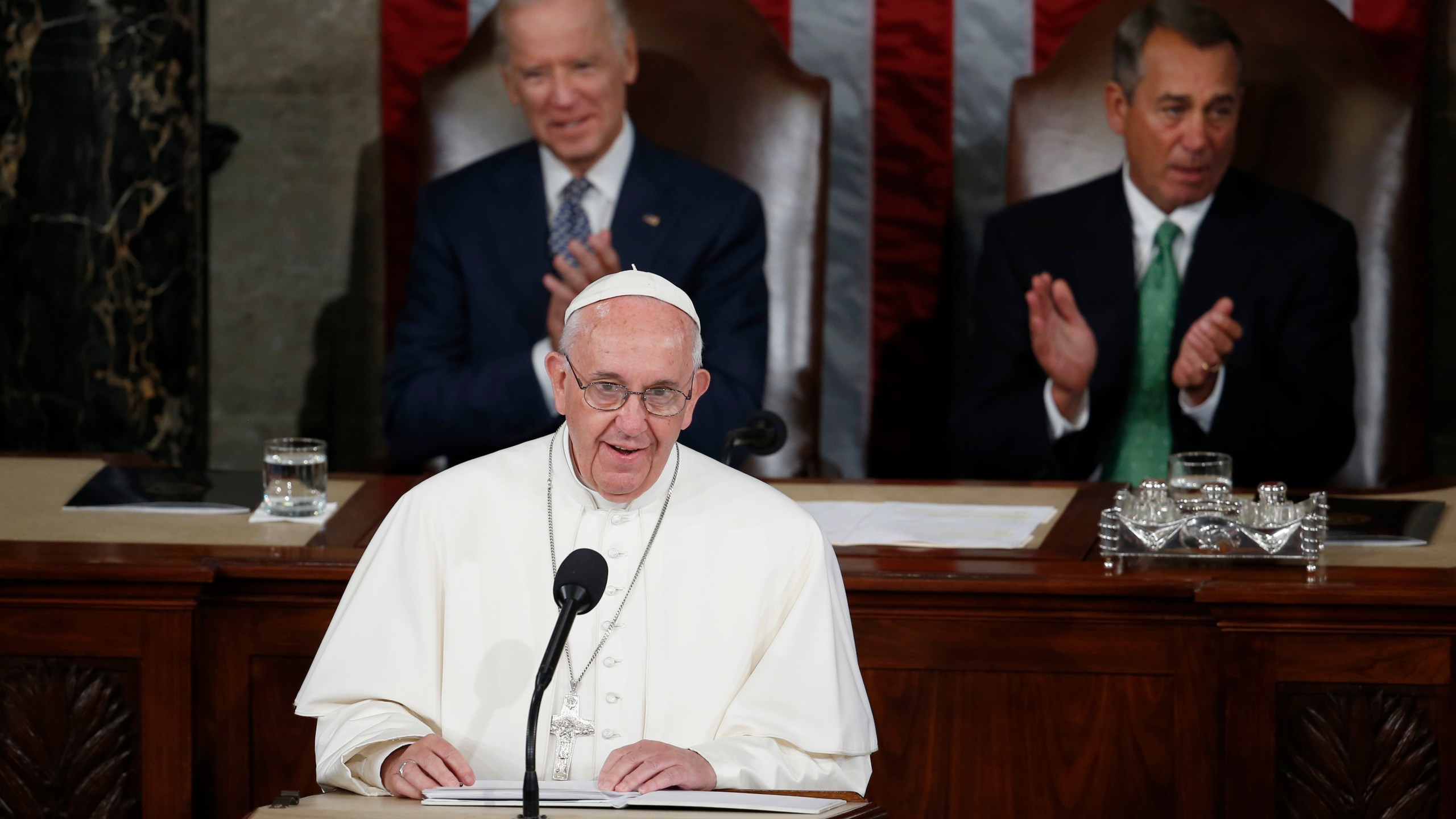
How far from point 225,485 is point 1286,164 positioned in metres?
3.15

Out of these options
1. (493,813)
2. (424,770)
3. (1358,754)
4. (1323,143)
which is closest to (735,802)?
(493,813)

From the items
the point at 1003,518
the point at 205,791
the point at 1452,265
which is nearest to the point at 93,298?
the point at 205,791

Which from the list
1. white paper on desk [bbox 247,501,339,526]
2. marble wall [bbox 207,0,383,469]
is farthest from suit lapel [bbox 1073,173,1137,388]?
white paper on desk [bbox 247,501,339,526]

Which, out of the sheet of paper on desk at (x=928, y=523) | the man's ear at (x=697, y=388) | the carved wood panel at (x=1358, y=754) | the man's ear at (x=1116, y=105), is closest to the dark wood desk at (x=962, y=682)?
the carved wood panel at (x=1358, y=754)

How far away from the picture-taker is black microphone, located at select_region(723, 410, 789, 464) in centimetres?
350

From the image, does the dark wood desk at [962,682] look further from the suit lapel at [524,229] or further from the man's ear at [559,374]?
the suit lapel at [524,229]

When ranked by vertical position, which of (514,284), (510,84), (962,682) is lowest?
(962,682)

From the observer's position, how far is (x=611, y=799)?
2158 mm

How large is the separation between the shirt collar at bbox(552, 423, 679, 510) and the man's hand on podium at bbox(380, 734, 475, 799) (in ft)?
1.57

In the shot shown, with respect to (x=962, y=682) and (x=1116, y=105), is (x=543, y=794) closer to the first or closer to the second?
(x=962, y=682)

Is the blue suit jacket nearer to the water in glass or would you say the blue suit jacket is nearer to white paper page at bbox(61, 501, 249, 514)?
white paper page at bbox(61, 501, 249, 514)

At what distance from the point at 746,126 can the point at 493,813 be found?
3.56 m

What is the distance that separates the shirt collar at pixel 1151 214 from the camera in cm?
532

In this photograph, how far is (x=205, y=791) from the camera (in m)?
3.26
